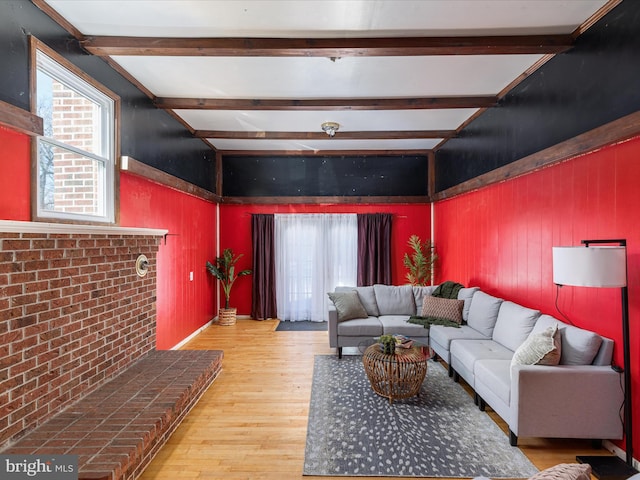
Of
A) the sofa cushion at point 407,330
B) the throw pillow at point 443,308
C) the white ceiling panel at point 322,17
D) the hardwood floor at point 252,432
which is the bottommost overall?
the hardwood floor at point 252,432

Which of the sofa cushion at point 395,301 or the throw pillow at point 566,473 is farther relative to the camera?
the sofa cushion at point 395,301

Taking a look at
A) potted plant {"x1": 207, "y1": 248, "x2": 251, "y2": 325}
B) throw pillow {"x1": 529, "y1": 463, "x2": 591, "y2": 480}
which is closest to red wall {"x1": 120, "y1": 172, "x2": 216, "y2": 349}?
potted plant {"x1": 207, "y1": 248, "x2": 251, "y2": 325}

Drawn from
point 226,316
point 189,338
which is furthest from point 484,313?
point 226,316

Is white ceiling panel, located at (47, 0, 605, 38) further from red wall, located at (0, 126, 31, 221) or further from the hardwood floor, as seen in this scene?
the hardwood floor

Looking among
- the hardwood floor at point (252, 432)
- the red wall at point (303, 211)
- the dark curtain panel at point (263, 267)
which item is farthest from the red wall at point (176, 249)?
the hardwood floor at point (252, 432)

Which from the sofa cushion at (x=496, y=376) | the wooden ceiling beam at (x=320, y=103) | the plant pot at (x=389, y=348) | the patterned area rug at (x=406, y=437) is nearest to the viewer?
the patterned area rug at (x=406, y=437)

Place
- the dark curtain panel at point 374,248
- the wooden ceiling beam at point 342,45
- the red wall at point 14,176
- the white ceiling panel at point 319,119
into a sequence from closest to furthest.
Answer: the red wall at point 14,176
the wooden ceiling beam at point 342,45
the white ceiling panel at point 319,119
the dark curtain panel at point 374,248

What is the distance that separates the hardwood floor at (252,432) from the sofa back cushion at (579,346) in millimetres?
636

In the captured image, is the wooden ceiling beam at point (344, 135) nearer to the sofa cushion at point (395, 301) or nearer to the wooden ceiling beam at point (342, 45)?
the sofa cushion at point (395, 301)

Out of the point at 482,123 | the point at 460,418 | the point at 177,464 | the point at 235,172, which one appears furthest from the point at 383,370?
the point at 235,172

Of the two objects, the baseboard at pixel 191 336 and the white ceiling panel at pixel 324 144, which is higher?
the white ceiling panel at pixel 324 144

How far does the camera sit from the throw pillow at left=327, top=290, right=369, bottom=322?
4463 millimetres

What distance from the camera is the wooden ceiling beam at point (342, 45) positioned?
2738 millimetres

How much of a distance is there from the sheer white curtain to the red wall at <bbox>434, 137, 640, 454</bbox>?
6.97 feet
